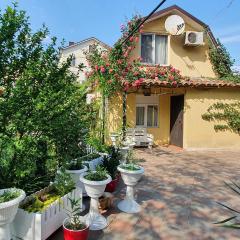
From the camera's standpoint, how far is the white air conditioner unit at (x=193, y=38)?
13586 mm

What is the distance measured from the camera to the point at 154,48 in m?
13.9

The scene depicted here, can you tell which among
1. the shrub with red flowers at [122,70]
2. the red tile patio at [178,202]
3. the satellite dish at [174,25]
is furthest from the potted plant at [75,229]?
the satellite dish at [174,25]

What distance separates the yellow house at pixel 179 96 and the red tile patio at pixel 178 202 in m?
2.74

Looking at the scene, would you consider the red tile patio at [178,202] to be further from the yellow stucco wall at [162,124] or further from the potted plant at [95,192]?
the yellow stucco wall at [162,124]

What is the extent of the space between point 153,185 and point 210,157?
5.00 meters

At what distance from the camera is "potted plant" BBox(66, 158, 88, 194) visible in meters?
5.50

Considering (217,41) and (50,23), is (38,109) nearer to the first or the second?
(50,23)

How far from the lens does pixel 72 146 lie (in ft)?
18.4

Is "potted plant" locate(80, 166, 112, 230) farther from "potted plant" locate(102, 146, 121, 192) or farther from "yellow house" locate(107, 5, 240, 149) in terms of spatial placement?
"yellow house" locate(107, 5, 240, 149)

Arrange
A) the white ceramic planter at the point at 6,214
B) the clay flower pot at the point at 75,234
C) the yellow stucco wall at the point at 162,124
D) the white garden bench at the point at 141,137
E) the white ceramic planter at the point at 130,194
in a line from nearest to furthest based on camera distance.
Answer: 1. the white ceramic planter at the point at 6,214
2. the clay flower pot at the point at 75,234
3. the white ceramic planter at the point at 130,194
4. the white garden bench at the point at 141,137
5. the yellow stucco wall at the point at 162,124

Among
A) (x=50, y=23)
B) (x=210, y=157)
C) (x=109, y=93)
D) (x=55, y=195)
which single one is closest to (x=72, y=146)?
(x=55, y=195)

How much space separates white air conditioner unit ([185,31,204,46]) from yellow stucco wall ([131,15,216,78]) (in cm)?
40

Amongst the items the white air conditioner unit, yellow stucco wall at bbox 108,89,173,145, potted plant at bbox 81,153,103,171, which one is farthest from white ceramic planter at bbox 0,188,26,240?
the white air conditioner unit

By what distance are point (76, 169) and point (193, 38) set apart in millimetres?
10591
